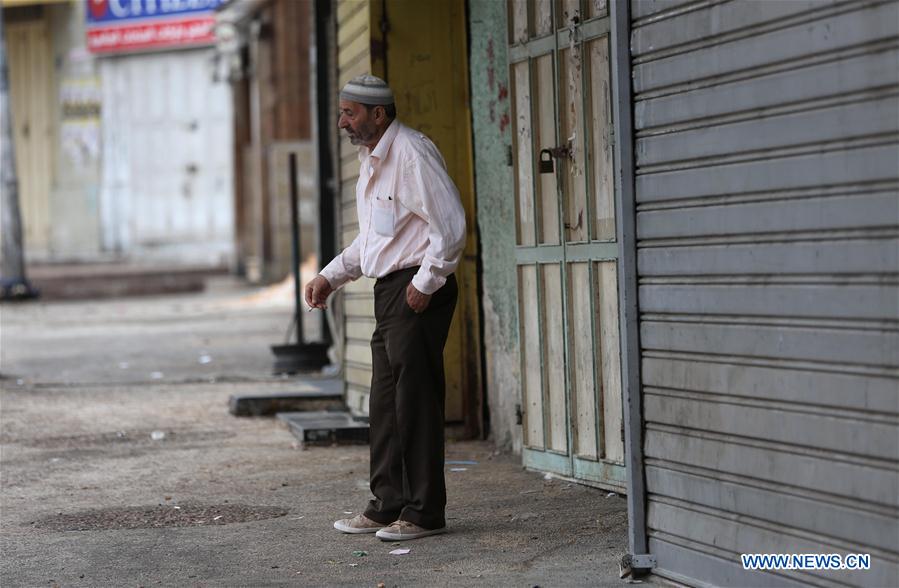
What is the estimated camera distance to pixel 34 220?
33.0m

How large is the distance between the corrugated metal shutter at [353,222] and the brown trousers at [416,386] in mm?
2828

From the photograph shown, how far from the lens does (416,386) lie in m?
5.42

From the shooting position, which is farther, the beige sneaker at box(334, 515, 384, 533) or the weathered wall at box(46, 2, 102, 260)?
the weathered wall at box(46, 2, 102, 260)

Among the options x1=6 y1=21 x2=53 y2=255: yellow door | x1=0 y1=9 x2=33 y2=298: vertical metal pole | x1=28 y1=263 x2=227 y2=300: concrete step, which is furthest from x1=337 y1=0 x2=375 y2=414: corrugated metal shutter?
x1=6 y1=21 x2=53 y2=255: yellow door

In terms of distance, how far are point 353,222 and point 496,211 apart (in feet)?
4.72

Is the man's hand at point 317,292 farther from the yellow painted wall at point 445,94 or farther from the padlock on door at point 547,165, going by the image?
the yellow painted wall at point 445,94

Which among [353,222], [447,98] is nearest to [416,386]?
[447,98]

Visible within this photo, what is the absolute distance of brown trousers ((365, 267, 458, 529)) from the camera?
17.7 feet

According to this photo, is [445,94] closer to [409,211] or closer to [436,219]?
[409,211]

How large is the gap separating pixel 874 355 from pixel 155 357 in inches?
437

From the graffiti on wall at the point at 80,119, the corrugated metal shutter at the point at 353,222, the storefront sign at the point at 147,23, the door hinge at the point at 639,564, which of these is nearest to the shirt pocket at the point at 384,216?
the door hinge at the point at 639,564

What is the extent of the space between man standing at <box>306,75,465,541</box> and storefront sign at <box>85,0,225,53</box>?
85.5 ft

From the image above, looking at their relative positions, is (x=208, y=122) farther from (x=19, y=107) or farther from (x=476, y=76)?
(x=476, y=76)

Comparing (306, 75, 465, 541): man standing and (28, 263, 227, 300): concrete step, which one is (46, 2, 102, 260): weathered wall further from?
(306, 75, 465, 541): man standing
